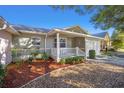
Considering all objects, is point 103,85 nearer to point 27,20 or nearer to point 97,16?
point 97,16

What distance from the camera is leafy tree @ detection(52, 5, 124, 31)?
5.46 metres

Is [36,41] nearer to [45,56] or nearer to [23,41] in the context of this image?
[23,41]

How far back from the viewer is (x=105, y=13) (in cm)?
579

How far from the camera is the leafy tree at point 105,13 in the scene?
215 inches

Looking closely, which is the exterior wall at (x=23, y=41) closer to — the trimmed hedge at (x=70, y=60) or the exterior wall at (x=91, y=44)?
the trimmed hedge at (x=70, y=60)

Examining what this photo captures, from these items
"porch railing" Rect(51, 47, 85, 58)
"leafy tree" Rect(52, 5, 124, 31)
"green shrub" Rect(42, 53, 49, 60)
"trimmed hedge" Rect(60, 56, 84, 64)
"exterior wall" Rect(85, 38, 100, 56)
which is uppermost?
"leafy tree" Rect(52, 5, 124, 31)

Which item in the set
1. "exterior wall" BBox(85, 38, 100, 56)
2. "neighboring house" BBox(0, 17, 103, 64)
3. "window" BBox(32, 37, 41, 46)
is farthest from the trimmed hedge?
"exterior wall" BBox(85, 38, 100, 56)

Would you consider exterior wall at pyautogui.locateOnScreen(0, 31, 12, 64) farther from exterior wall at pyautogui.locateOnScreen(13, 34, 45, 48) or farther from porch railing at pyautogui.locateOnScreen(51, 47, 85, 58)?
porch railing at pyautogui.locateOnScreen(51, 47, 85, 58)

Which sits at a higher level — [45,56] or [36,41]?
[36,41]

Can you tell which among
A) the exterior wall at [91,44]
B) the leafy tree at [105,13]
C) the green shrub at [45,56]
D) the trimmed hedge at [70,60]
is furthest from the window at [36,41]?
the leafy tree at [105,13]

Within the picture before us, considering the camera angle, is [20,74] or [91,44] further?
[91,44]

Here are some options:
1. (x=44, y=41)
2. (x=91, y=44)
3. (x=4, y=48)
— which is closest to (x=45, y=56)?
(x=44, y=41)

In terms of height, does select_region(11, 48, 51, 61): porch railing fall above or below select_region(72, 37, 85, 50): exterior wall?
below
